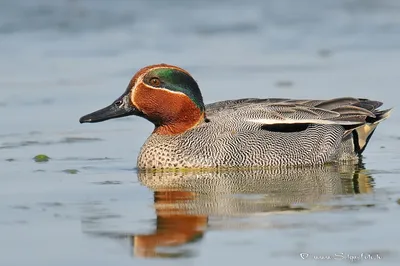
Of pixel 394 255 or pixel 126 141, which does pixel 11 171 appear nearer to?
pixel 126 141

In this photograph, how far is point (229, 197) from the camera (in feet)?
35.3

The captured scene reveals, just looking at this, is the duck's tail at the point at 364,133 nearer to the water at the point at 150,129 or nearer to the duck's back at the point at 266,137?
the duck's back at the point at 266,137

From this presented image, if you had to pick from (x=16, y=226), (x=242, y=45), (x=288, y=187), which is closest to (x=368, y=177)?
(x=288, y=187)

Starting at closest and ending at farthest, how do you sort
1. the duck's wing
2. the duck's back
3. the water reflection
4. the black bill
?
the water reflection
the duck's back
the black bill
the duck's wing

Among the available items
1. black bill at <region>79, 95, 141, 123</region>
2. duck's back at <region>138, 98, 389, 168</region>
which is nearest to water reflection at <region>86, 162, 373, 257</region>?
duck's back at <region>138, 98, 389, 168</region>

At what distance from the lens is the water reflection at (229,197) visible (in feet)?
30.7

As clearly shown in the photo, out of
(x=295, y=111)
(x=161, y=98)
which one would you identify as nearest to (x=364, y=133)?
(x=295, y=111)

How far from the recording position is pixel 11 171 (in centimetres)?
1202

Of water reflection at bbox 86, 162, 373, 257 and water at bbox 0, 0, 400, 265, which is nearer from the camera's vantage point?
water at bbox 0, 0, 400, 265

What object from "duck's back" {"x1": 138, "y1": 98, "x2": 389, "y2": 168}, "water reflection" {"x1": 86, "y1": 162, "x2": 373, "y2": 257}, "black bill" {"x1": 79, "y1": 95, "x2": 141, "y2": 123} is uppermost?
"black bill" {"x1": 79, "y1": 95, "x2": 141, "y2": 123}

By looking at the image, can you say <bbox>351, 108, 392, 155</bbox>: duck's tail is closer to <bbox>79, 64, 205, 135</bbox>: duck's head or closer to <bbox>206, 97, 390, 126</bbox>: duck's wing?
<bbox>206, 97, 390, 126</bbox>: duck's wing

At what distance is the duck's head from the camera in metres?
12.4

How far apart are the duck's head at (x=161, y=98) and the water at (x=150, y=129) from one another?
557 millimetres

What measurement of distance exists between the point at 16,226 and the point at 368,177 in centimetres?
356
